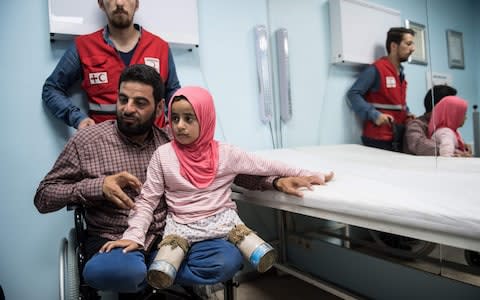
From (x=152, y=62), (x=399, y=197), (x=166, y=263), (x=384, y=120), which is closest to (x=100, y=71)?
(x=152, y=62)

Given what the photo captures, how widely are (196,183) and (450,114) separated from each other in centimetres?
118

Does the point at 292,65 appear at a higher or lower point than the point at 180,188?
higher

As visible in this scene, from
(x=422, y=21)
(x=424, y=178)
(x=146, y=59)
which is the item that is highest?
(x=422, y=21)

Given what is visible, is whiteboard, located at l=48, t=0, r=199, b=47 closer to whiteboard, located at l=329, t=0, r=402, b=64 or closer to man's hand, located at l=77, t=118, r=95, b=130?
man's hand, located at l=77, t=118, r=95, b=130

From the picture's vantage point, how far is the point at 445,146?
1.47 meters

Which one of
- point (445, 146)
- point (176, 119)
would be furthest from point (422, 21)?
point (176, 119)

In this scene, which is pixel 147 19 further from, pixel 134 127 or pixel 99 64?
pixel 134 127

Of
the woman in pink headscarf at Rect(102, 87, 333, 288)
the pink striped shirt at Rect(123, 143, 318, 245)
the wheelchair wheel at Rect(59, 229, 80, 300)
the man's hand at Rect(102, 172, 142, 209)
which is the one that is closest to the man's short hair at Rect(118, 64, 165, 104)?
the woman in pink headscarf at Rect(102, 87, 333, 288)

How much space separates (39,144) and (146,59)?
2.11 ft

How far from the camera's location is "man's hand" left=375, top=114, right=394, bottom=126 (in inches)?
70.9

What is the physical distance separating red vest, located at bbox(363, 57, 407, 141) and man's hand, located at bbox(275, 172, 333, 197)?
81 centimetres

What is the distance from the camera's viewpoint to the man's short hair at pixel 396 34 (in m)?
1.71

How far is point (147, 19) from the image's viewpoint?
67.3 inches

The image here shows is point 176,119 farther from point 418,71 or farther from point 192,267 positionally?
point 418,71
